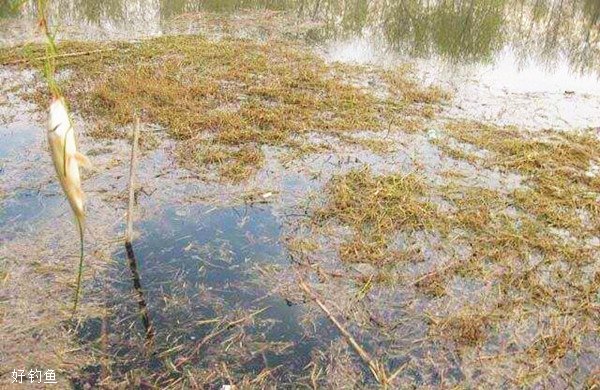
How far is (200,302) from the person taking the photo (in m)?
2.76

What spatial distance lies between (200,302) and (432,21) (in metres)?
8.64

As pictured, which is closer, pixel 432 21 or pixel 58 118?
pixel 58 118

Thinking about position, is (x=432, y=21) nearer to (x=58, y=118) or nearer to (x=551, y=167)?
(x=551, y=167)

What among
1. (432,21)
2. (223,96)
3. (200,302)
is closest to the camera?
(200,302)

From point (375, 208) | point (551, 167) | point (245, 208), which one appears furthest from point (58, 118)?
point (551, 167)

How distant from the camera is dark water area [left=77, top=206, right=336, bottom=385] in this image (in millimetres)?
2438

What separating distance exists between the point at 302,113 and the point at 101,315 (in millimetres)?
3079

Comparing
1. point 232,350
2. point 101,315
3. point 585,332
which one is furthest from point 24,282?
point 585,332

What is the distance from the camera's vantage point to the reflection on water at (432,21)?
329 inches

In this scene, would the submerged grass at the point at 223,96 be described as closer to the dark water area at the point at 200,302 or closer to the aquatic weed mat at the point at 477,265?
the dark water area at the point at 200,302

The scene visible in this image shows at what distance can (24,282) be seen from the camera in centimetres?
280

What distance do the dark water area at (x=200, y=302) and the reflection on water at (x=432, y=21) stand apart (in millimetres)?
5568

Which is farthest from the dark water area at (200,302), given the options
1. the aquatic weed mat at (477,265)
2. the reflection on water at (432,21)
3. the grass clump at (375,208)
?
the reflection on water at (432,21)

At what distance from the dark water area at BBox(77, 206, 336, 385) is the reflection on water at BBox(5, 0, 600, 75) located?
18.3ft
